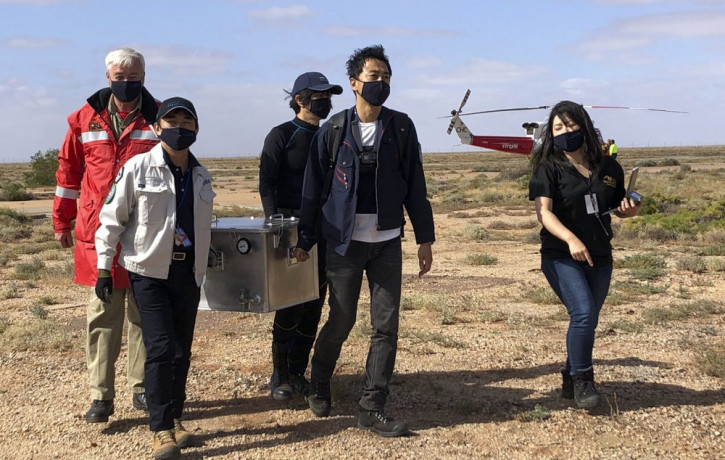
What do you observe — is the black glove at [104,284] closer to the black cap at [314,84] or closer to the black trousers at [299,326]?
the black trousers at [299,326]

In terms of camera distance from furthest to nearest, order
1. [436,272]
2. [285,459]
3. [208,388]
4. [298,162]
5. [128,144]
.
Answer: [436,272]
[208,388]
[298,162]
[128,144]
[285,459]

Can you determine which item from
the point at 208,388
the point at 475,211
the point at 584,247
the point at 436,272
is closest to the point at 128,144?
the point at 208,388

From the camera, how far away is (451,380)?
19.0 feet

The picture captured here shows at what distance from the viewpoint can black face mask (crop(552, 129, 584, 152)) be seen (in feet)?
15.9

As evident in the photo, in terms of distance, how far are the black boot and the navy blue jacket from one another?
0.97 metres

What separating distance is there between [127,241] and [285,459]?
4.85 feet

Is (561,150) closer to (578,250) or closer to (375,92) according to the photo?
(578,250)

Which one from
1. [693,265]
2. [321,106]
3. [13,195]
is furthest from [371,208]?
[13,195]

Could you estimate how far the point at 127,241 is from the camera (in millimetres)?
4340

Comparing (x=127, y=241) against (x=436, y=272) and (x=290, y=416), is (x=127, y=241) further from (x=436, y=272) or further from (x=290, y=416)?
(x=436, y=272)

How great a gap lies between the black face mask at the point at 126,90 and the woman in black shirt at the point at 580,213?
2.47m

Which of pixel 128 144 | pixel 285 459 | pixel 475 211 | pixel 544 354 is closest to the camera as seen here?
pixel 285 459

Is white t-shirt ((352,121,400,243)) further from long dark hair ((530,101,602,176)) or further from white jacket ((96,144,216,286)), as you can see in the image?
long dark hair ((530,101,602,176))

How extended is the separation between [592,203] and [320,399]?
2.08m
